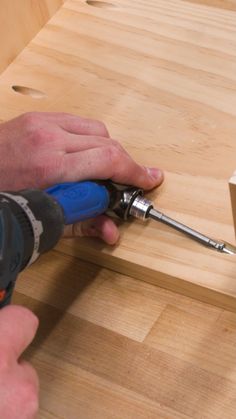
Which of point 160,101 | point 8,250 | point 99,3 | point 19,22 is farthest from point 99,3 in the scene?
point 8,250

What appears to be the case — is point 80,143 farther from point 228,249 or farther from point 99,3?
point 99,3

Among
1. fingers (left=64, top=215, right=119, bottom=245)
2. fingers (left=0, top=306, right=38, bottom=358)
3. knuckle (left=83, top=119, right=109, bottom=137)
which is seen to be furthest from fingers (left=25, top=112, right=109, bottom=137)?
fingers (left=0, top=306, right=38, bottom=358)

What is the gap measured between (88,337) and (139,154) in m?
0.25

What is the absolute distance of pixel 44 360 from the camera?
617 millimetres

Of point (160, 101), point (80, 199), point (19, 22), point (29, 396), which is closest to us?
point (29, 396)

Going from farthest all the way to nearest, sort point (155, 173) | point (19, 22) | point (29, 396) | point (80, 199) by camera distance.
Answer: point (19, 22) → point (155, 173) → point (80, 199) → point (29, 396)

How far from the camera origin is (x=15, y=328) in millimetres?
473

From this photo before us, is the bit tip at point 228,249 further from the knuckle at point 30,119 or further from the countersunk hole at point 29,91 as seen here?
the countersunk hole at point 29,91

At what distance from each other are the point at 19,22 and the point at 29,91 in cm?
13

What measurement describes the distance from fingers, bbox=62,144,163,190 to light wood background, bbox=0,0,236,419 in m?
0.07

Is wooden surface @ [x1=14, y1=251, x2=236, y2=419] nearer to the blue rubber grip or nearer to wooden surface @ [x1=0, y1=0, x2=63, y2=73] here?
the blue rubber grip

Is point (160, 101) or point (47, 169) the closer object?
point (47, 169)

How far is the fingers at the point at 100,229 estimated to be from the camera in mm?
654

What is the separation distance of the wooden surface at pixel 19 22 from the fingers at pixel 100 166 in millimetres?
363
